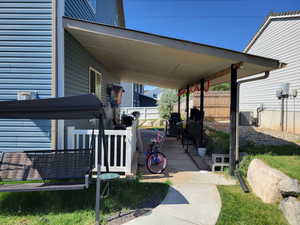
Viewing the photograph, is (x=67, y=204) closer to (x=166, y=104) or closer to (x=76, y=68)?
(x=76, y=68)

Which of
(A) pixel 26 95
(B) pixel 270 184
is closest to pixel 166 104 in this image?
(A) pixel 26 95

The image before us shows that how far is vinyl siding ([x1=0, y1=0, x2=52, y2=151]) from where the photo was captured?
12.4 ft

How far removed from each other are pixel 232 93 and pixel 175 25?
19235mm

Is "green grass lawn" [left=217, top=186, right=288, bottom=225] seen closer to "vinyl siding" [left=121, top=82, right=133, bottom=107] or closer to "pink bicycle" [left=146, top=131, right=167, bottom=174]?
"pink bicycle" [left=146, top=131, right=167, bottom=174]

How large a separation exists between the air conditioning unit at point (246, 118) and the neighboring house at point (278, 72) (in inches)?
16.4

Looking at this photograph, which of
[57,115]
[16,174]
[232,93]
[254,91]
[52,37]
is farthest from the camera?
[254,91]

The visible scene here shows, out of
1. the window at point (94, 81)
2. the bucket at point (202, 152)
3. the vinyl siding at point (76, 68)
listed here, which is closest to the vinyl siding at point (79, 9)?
the vinyl siding at point (76, 68)

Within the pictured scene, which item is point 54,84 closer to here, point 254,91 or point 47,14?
point 47,14

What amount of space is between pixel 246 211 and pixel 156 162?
2.05m

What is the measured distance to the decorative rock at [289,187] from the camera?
2.84m

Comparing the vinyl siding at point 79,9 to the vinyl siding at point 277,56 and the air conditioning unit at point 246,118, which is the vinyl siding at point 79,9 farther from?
the air conditioning unit at point 246,118

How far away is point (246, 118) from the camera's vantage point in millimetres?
12281

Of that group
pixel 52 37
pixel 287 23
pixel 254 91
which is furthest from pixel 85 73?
pixel 254 91

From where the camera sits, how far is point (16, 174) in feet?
9.73
